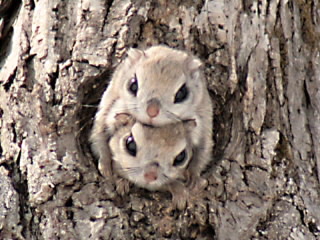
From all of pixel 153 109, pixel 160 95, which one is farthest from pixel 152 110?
pixel 160 95

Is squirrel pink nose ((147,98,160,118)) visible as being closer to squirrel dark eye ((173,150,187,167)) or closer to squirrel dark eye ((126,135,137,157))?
squirrel dark eye ((126,135,137,157))

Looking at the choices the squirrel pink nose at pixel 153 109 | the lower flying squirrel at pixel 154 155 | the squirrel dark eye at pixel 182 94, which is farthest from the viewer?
the squirrel dark eye at pixel 182 94

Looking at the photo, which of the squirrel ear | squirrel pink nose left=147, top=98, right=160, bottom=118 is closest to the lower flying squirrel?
squirrel pink nose left=147, top=98, right=160, bottom=118

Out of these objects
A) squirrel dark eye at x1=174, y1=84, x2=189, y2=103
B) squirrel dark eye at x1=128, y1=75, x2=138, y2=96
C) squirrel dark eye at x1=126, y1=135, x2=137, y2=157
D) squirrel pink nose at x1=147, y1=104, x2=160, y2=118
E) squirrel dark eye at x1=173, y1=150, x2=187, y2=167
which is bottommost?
squirrel dark eye at x1=173, y1=150, x2=187, y2=167

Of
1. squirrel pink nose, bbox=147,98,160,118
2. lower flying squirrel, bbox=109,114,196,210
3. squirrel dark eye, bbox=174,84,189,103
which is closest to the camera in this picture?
squirrel pink nose, bbox=147,98,160,118

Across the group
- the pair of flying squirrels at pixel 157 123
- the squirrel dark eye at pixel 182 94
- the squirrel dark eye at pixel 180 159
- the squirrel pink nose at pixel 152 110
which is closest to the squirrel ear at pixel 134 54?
the pair of flying squirrels at pixel 157 123

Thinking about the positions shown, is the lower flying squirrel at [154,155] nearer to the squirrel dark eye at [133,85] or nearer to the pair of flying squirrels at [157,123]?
the pair of flying squirrels at [157,123]

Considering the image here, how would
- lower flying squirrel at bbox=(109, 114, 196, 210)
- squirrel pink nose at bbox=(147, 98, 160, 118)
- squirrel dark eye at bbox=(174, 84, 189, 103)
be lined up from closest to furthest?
squirrel pink nose at bbox=(147, 98, 160, 118), lower flying squirrel at bbox=(109, 114, 196, 210), squirrel dark eye at bbox=(174, 84, 189, 103)

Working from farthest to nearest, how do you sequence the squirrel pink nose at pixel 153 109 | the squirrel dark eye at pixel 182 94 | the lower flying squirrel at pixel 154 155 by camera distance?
the squirrel dark eye at pixel 182 94, the lower flying squirrel at pixel 154 155, the squirrel pink nose at pixel 153 109

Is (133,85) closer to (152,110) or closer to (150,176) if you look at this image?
(152,110)
